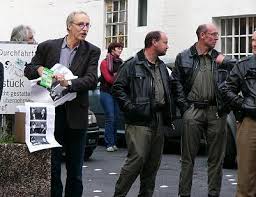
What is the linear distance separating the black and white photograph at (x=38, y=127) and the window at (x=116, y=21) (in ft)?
Answer: 43.9

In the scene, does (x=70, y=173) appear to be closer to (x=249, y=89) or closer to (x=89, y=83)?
(x=89, y=83)

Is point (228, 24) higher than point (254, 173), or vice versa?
point (228, 24)

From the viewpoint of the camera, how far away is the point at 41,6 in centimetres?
2267

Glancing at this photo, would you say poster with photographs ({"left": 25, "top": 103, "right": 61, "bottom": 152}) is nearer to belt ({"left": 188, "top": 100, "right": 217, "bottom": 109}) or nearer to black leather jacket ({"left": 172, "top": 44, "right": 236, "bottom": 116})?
black leather jacket ({"left": 172, "top": 44, "right": 236, "bottom": 116})

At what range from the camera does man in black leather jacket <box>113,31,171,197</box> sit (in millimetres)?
7211

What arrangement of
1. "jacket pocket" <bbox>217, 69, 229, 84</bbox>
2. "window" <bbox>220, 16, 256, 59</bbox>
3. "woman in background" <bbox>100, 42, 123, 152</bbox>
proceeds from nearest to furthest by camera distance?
1. "jacket pocket" <bbox>217, 69, 229, 84</bbox>
2. "woman in background" <bbox>100, 42, 123, 152</bbox>
3. "window" <bbox>220, 16, 256, 59</bbox>

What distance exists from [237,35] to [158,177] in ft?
27.6

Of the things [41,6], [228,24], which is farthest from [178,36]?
[41,6]

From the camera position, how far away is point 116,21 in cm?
2031

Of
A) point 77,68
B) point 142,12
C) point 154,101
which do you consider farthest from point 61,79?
point 142,12

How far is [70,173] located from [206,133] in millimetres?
1882

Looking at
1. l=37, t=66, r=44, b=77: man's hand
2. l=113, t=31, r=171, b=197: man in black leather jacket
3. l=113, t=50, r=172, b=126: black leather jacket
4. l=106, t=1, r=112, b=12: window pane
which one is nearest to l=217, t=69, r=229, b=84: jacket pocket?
l=113, t=31, r=171, b=197: man in black leather jacket

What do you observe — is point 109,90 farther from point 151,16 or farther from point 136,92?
point 136,92

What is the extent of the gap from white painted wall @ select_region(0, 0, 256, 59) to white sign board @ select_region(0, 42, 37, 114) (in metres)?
9.45
